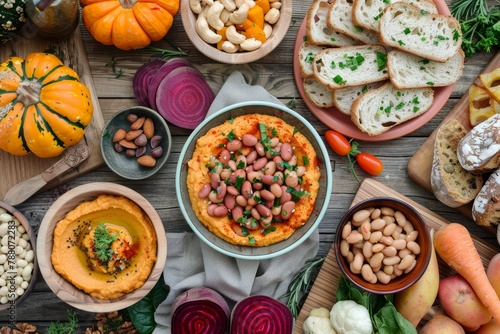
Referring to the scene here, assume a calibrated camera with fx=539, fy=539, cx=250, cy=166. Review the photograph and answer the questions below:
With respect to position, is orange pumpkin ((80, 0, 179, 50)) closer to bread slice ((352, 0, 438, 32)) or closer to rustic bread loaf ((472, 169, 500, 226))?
bread slice ((352, 0, 438, 32))

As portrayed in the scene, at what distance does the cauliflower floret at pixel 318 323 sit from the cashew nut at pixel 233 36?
52.3 inches

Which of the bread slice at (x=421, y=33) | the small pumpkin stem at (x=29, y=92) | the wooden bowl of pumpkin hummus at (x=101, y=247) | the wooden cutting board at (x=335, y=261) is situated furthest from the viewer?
the wooden cutting board at (x=335, y=261)

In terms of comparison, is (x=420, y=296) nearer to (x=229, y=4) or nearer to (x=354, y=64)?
(x=354, y=64)

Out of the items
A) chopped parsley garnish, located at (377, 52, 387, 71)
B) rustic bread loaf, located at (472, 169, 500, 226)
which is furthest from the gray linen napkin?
rustic bread loaf, located at (472, 169, 500, 226)

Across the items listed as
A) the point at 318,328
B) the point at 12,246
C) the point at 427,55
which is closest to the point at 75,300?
the point at 12,246

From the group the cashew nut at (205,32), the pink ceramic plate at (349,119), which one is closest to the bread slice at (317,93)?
the pink ceramic plate at (349,119)

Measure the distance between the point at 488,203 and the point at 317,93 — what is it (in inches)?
37.2

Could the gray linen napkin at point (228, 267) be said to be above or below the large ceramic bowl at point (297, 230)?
below

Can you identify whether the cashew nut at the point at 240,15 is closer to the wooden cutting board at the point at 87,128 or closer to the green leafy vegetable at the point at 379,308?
the wooden cutting board at the point at 87,128

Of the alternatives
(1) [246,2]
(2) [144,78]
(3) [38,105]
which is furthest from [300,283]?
(3) [38,105]

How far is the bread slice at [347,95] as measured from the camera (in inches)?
103

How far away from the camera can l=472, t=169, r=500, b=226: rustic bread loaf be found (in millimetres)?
2457

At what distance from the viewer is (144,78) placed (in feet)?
Result: 8.64

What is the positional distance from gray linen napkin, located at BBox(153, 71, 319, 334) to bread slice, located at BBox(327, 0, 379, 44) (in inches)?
18.0
